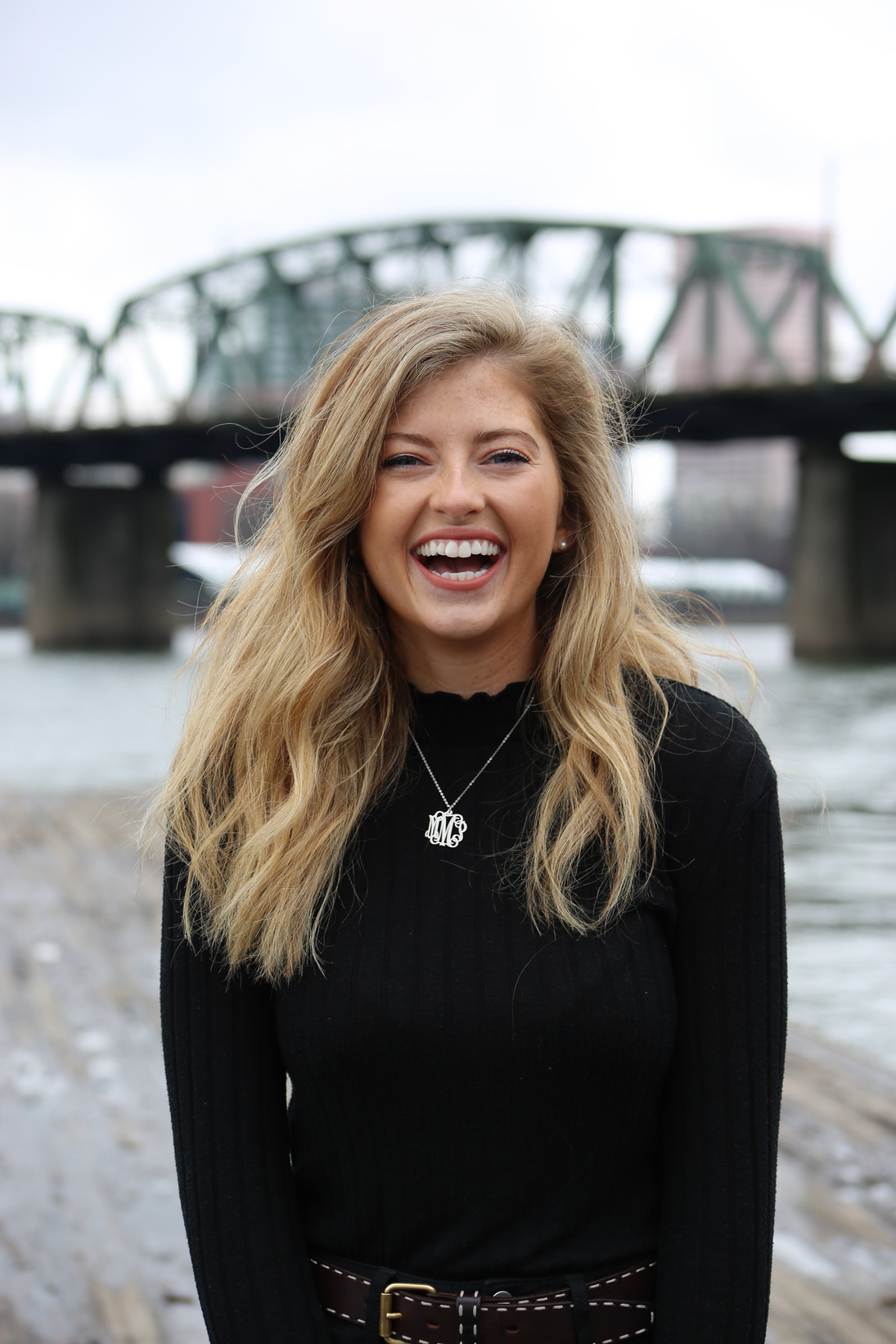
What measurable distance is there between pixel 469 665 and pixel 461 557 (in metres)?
0.20

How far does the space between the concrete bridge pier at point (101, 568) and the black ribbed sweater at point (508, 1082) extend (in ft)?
166

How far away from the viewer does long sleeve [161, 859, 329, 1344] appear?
5.94 ft

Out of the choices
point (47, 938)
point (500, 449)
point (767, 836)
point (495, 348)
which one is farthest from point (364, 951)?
point (47, 938)

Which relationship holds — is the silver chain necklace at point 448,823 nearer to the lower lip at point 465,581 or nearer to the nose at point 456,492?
the lower lip at point 465,581

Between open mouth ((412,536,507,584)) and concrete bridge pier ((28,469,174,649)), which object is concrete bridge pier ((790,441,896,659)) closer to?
concrete bridge pier ((28,469,174,649))

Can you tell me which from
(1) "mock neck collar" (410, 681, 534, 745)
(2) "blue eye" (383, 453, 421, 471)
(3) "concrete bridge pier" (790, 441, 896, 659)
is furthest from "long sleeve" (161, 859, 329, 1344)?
(3) "concrete bridge pier" (790, 441, 896, 659)

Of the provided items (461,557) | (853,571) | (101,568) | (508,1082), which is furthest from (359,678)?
(101,568)

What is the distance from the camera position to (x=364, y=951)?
184 cm

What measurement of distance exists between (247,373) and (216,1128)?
68352 mm

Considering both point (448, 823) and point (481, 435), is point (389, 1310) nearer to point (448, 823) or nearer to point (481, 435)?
point (448, 823)

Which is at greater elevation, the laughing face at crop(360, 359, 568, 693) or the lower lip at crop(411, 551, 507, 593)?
the laughing face at crop(360, 359, 568, 693)

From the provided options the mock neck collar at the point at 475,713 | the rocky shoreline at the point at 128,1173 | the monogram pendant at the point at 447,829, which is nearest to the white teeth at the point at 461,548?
the mock neck collar at the point at 475,713

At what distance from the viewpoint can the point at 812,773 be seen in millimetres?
2414

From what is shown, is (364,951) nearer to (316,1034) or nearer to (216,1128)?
(316,1034)
